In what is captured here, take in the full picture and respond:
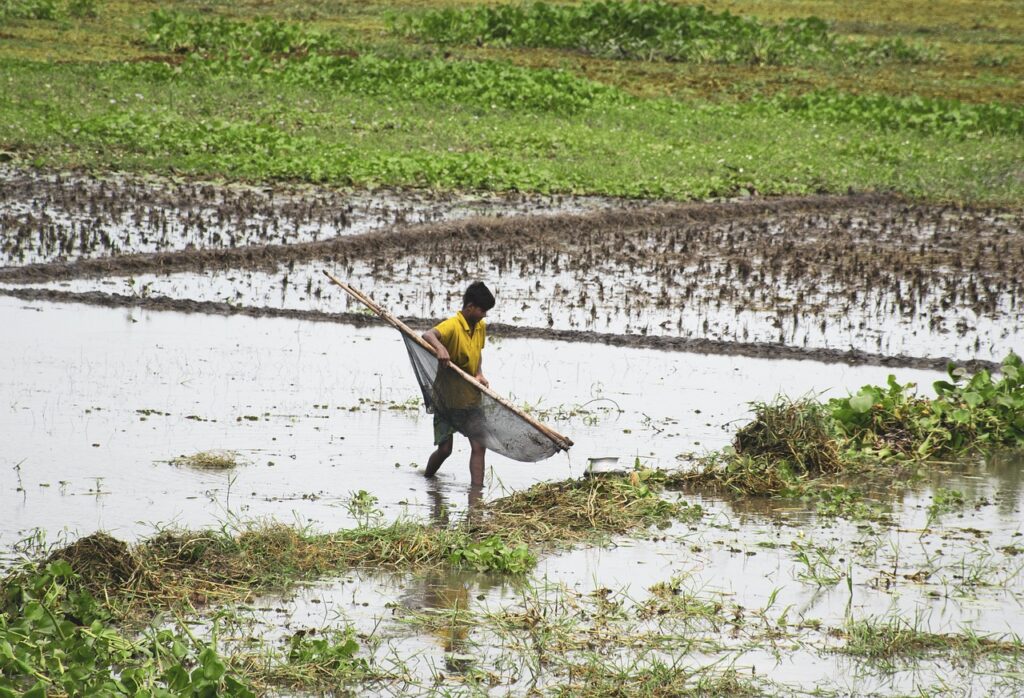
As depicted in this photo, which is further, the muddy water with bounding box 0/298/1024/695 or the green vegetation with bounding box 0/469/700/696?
the muddy water with bounding box 0/298/1024/695

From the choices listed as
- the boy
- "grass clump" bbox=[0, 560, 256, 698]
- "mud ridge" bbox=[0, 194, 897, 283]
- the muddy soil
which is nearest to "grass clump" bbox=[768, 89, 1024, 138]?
"mud ridge" bbox=[0, 194, 897, 283]

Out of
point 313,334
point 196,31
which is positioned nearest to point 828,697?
point 313,334

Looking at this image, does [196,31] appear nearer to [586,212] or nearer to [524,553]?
[586,212]

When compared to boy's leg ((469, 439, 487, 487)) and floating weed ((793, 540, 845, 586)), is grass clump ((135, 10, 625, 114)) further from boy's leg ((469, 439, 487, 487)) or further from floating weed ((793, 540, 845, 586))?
floating weed ((793, 540, 845, 586))

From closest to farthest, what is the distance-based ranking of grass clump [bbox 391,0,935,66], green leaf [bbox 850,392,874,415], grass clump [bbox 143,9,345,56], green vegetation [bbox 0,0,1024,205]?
green leaf [bbox 850,392,874,415], green vegetation [bbox 0,0,1024,205], grass clump [bbox 143,9,345,56], grass clump [bbox 391,0,935,66]

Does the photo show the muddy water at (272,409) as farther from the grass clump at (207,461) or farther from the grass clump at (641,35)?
the grass clump at (641,35)

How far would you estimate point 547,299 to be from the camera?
12234mm

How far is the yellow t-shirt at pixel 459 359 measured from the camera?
7125 mm

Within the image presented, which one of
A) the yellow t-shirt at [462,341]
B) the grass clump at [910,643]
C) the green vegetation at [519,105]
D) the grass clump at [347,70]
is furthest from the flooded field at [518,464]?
the grass clump at [347,70]

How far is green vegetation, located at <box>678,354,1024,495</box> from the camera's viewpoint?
301 inches

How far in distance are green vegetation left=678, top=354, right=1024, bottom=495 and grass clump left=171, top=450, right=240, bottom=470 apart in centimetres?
253

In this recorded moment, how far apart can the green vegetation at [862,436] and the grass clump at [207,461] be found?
8.30 feet

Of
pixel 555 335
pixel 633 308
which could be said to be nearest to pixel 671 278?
pixel 633 308

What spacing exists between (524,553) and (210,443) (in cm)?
257
